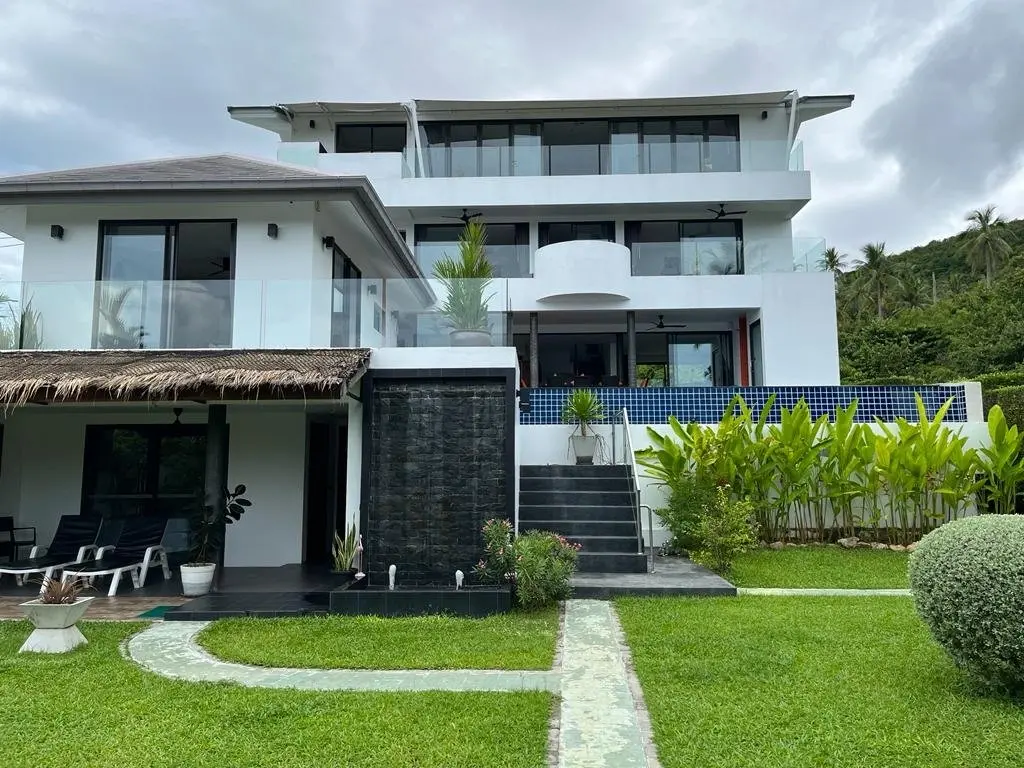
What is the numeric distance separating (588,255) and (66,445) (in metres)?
12.5

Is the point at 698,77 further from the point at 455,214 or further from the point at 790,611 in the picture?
the point at 790,611

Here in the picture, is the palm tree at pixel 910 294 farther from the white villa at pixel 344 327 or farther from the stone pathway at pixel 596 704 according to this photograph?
the stone pathway at pixel 596 704

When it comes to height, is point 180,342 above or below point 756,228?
below

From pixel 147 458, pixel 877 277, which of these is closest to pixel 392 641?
pixel 147 458

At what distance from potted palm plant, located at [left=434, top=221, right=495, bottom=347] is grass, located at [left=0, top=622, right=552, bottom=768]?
17.5 ft

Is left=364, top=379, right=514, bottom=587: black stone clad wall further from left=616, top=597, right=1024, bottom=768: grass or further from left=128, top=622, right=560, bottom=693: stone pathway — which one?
left=128, top=622, right=560, bottom=693: stone pathway

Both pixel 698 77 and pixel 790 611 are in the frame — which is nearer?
pixel 790 611

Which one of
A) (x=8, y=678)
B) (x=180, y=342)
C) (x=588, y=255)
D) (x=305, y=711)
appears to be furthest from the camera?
(x=588, y=255)

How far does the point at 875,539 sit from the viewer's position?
38.6 feet

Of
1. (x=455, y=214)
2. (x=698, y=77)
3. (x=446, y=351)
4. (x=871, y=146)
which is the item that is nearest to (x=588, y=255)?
(x=455, y=214)

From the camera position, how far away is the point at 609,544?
400 inches

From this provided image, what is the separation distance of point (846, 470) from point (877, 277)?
4114 centimetres

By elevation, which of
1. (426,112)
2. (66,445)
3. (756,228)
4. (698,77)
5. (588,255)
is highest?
(698,77)

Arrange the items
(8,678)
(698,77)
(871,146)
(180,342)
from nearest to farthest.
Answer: (8,678) < (180,342) < (698,77) < (871,146)
